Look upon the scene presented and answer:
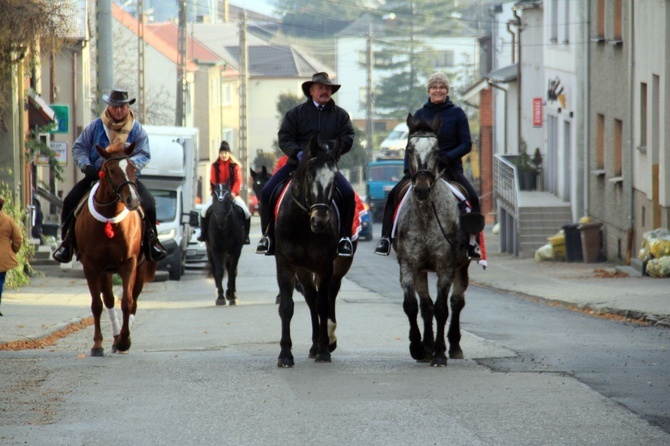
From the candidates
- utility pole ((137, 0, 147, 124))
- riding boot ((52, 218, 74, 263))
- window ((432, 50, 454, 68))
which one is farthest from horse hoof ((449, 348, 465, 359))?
window ((432, 50, 454, 68))

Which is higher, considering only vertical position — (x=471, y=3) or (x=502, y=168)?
(x=471, y=3)

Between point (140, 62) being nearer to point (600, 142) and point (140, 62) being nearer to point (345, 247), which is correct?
point (600, 142)

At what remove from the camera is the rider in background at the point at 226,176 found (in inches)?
866

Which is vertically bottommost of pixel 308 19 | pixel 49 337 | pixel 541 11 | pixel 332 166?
pixel 49 337

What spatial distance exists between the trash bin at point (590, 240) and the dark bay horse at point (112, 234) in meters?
19.4

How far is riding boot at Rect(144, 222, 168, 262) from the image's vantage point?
42.1 ft

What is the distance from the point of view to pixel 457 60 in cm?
11600

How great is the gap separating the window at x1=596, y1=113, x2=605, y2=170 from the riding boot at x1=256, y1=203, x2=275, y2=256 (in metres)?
22.3

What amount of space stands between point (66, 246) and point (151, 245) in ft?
2.91

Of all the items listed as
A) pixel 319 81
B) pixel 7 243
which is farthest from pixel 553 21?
pixel 319 81

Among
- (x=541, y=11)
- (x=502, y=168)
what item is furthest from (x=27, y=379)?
(x=541, y=11)

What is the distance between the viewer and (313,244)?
10875 millimetres

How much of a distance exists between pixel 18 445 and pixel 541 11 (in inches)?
1567

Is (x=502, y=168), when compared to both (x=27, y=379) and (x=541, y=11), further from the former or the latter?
(x=27, y=379)
